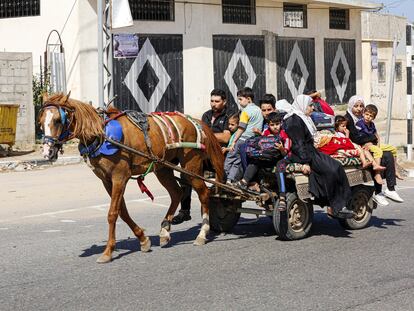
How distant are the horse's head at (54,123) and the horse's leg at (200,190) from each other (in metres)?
1.67

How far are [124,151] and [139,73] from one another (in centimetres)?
1365

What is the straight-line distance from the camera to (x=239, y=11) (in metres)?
24.1

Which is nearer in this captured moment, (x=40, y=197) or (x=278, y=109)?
(x=278, y=109)

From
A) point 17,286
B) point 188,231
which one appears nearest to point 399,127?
point 188,231

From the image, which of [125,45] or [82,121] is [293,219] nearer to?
[82,121]

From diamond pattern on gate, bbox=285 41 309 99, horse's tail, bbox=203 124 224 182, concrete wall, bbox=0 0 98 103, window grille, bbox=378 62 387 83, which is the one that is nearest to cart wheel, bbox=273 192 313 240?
horse's tail, bbox=203 124 224 182

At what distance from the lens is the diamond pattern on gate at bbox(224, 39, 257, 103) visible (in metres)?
23.8

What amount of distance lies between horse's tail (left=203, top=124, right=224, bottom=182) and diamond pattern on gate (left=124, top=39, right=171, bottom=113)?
1224 centimetres

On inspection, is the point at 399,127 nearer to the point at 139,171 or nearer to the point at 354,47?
the point at 354,47

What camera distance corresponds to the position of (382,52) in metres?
31.8

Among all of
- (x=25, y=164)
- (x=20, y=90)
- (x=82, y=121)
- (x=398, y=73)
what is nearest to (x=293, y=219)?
(x=82, y=121)

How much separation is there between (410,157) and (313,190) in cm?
1042

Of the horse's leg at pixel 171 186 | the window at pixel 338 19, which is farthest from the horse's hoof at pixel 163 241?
the window at pixel 338 19

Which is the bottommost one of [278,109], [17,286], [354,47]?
[17,286]
